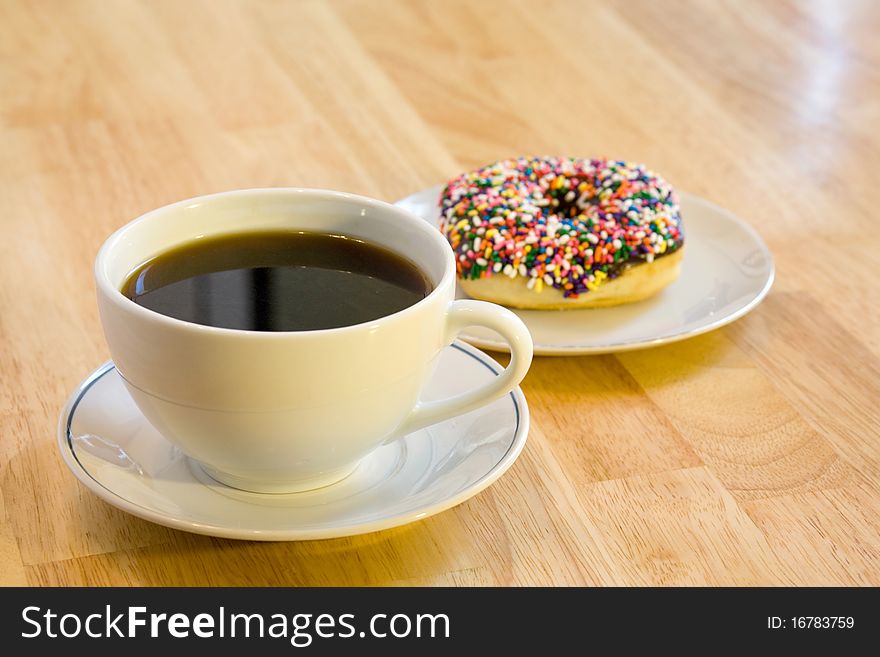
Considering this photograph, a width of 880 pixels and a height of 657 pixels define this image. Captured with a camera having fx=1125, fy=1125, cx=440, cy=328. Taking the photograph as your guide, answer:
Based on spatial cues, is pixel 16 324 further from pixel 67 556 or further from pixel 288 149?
pixel 288 149

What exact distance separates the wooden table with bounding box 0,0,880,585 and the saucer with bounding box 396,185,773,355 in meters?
0.02

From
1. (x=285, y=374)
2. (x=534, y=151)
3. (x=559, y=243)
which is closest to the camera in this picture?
(x=285, y=374)

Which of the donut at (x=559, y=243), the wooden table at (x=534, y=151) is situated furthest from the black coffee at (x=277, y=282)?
the donut at (x=559, y=243)

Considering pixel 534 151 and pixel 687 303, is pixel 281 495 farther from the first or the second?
pixel 534 151

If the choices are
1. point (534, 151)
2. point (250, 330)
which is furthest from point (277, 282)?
point (534, 151)

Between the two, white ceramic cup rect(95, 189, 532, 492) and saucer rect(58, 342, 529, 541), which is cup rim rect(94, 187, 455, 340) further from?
saucer rect(58, 342, 529, 541)

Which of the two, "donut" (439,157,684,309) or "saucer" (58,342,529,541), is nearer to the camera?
"saucer" (58,342,529,541)

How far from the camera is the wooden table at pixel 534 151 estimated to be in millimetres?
713

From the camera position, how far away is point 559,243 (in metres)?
1.01

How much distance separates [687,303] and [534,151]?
15.0 inches

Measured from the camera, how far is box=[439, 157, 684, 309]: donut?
0.99 metres

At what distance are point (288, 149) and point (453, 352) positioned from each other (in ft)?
1.82

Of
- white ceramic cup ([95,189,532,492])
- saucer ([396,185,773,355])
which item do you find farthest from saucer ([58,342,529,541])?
saucer ([396,185,773,355])

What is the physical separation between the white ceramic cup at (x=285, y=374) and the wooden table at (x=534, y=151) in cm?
7
